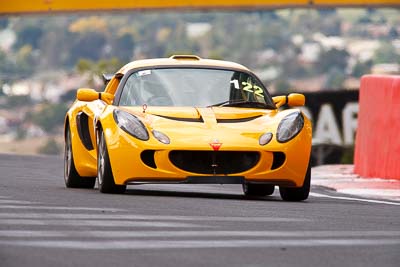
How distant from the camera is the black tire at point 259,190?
46.3ft

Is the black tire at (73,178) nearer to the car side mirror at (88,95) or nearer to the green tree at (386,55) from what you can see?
the car side mirror at (88,95)

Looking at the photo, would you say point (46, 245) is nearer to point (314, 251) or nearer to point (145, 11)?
point (314, 251)

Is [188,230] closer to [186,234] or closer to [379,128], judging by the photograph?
[186,234]

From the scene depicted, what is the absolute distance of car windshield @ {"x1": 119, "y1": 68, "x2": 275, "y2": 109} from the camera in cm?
1354

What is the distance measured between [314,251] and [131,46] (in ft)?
361

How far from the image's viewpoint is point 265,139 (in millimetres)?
12703

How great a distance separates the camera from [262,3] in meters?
38.4

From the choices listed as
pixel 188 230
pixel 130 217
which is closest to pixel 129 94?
pixel 130 217

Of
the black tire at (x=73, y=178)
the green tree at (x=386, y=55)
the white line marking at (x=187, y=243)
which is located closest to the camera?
the white line marking at (x=187, y=243)

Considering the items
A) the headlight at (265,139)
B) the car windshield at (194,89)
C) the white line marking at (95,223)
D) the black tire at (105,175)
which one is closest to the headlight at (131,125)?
the black tire at (105,175)

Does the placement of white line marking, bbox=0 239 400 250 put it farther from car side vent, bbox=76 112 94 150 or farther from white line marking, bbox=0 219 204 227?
car side vent, bbox=76 112 94 150

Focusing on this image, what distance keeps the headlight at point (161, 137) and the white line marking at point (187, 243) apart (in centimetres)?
376

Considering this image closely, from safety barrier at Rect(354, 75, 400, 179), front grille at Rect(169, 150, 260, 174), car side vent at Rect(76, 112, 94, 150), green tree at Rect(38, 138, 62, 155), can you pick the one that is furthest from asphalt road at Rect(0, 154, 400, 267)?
green tree at Rect(38, 138, 62, 155)

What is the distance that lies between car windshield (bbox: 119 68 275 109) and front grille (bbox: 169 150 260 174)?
3.01 feet
